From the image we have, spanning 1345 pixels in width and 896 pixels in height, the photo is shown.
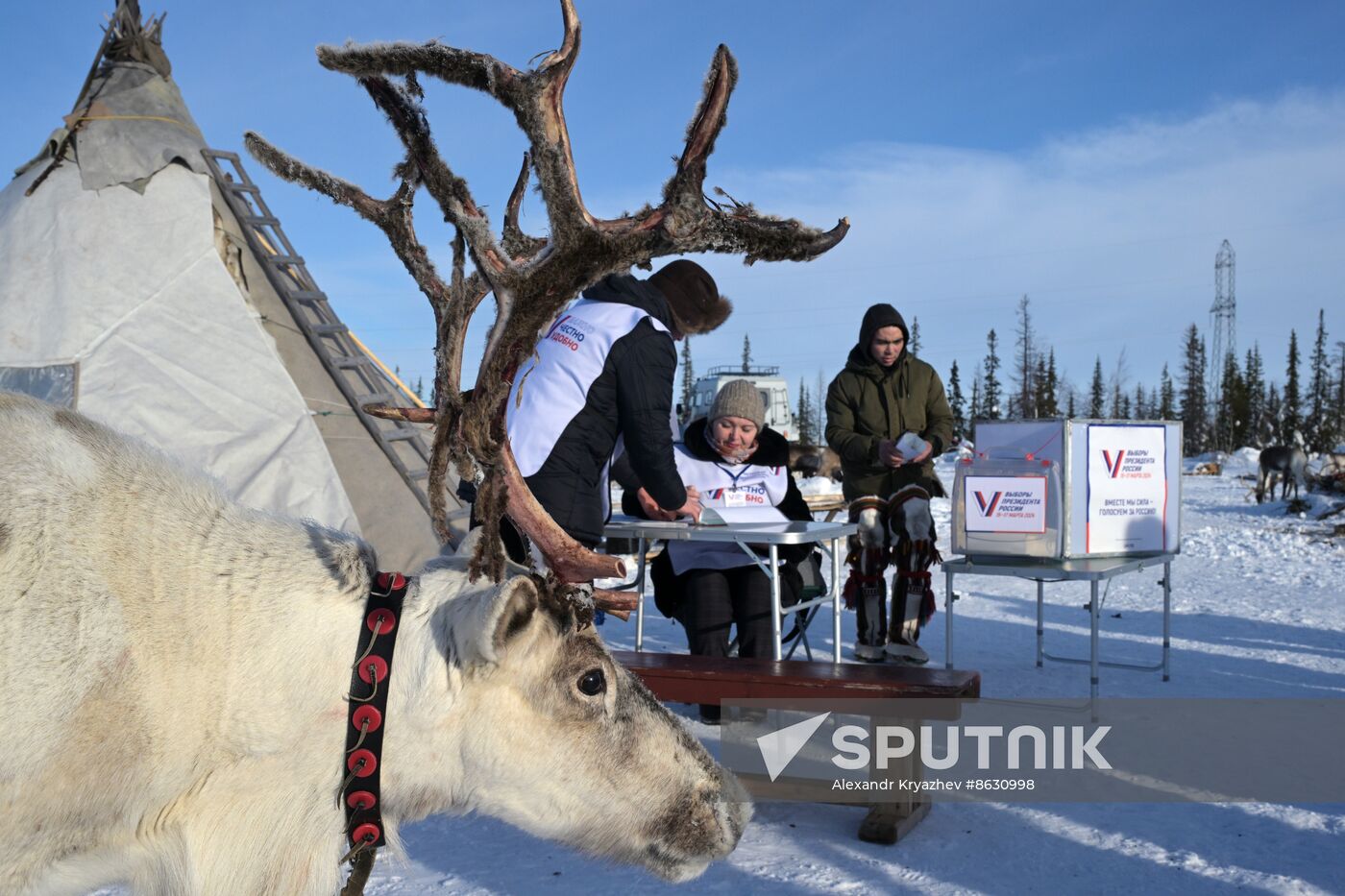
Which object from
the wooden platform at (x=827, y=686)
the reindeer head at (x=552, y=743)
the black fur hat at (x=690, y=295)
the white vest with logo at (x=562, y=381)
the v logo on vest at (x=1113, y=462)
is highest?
the black fur hat at (x=690, y=295)

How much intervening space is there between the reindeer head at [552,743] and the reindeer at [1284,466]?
22831 mm

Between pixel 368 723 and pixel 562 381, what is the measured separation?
215 centimetres

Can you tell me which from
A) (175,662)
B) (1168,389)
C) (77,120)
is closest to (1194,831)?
(175,662)

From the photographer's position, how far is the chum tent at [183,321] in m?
7.11

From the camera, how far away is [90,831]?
6.06 feet

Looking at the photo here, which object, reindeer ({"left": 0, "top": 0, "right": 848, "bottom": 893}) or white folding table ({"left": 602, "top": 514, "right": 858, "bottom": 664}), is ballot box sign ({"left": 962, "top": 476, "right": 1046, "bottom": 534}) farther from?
reindeer ({"left": 0, "top": 0, "right": 848, "bottom": 893})

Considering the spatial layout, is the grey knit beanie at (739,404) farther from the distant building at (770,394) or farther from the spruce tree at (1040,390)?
the spruce tree at (1040,390)

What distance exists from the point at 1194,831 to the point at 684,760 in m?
2.64

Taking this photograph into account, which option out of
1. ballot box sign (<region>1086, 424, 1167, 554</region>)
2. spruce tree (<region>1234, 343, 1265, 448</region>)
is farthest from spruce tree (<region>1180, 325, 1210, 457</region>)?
ballot box sign (<region>1086, 424, 1167, 554</region>)

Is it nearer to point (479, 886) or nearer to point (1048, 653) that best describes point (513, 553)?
point (479, 886)

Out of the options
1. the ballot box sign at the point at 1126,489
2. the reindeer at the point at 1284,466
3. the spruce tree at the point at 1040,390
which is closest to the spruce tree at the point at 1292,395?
the spruce tree at the point at 1040,390

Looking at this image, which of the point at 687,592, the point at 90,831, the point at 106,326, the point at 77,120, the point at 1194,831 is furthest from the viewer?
the point at 77,120

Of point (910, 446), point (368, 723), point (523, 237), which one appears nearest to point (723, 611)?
point (910, 446)

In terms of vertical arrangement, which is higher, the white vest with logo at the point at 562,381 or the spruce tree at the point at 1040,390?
the spruce tree at the point at 1040,390
